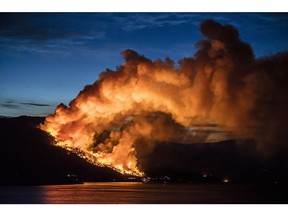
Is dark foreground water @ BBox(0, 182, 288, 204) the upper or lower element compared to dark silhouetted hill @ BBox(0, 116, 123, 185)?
lower

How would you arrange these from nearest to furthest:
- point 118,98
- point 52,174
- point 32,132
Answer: point 118,98
point 32,132
point 52,174

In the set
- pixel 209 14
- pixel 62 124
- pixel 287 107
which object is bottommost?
pixel 287 107

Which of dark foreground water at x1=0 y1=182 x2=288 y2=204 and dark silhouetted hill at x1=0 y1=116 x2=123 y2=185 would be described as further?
dark silhouetted hill at x1=0 y1=116 x2=123 y2=185

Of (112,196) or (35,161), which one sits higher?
(35,161)

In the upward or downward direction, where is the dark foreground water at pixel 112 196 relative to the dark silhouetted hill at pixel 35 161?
downward

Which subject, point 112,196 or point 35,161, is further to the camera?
point 35,161

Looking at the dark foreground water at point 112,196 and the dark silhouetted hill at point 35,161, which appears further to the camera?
the dark silhouetted hill at point 35,161
